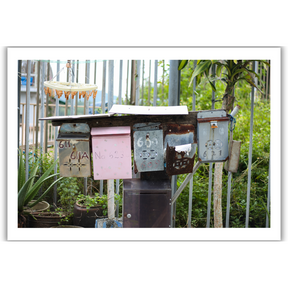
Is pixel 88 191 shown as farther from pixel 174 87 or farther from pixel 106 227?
pixel 174 87

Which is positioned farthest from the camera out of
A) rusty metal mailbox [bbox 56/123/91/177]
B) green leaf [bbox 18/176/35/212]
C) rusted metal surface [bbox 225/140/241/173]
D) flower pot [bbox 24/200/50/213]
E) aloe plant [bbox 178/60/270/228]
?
flower pot [bbox 24/200/50/213]

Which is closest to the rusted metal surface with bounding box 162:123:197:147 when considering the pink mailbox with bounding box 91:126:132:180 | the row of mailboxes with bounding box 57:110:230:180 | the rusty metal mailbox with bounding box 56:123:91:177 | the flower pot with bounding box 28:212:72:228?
the row of mailboxes with bounding box 57:110:230:180

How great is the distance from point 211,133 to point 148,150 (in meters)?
0.49

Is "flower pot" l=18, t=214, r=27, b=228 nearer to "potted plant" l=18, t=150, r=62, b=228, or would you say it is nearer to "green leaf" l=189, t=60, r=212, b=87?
"potted plant" l=18, t=150, r=62, b=228

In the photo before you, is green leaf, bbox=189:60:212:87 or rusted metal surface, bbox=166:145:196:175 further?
green leaf, bbox=189:60:212:87

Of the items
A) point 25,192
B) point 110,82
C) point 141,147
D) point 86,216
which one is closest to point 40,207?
point 25,192

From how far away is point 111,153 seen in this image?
209cm

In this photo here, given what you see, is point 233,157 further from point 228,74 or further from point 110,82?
point 110,82

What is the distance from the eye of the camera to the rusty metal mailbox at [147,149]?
214cm

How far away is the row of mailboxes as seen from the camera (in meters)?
2.09

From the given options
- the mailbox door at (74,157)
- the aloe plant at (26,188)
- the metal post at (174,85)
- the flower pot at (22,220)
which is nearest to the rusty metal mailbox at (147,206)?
the mailbox door at (74,157)

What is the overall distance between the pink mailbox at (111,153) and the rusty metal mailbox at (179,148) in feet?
0.96
